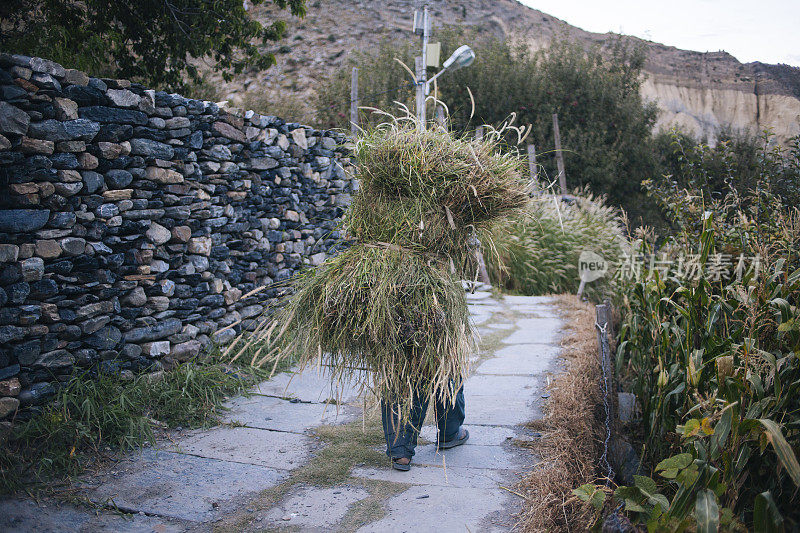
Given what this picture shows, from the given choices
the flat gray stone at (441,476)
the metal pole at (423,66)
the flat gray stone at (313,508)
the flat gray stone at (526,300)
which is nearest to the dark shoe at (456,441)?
the flat gray stone at (441,476)

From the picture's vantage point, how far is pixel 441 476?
9.30 ft

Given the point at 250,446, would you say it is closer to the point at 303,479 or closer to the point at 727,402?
the point at 303,479

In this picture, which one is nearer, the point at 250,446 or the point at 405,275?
the point at 405,275

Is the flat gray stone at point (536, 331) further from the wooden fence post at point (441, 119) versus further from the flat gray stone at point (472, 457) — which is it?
the flat gray stone at point (472, 457)

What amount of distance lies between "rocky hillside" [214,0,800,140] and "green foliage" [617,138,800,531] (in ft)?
65.2

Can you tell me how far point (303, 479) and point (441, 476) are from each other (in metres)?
0.72

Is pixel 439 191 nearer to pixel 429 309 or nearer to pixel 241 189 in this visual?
pixel 429 309

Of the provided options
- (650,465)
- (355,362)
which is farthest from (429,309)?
(650,465)

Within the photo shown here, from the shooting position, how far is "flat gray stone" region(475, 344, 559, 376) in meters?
4.66

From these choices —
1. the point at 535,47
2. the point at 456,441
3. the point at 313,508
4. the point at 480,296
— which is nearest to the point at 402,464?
the point at 456,441

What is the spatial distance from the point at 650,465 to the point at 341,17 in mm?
28780

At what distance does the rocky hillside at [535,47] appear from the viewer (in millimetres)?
23234

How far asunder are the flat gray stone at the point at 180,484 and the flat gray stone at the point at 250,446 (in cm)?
7

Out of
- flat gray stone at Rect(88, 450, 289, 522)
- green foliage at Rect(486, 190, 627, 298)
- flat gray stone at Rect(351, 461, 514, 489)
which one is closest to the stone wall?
flat gray stone at Rect(88, 450, 289, 522)
